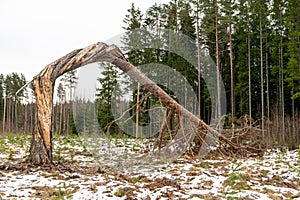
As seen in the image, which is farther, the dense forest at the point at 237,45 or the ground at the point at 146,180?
the dense forest at the point at 237,45

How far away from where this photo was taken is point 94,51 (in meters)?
6.21

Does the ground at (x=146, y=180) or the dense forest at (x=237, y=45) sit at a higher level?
the dense forest at (x=237, y=45)

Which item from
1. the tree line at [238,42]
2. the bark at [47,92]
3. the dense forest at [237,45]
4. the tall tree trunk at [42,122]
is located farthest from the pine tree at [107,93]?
the tall tree trunk at [42,122]

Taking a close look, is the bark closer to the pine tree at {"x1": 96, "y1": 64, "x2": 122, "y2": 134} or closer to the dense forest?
the pine tree at {"x1": 96, "y1": 64, "x2": 122, "y2": 134}

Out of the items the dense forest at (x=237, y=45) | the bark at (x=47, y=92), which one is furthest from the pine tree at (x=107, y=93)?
the bark at (x=47, y=92)

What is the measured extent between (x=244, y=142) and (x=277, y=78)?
1889 cm

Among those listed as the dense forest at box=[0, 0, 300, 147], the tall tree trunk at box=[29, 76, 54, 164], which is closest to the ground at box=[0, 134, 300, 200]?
the tall tree trunk at box=[29, 76, 54, 164]

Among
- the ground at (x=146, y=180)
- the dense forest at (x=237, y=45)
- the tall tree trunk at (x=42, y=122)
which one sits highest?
the dense forest at (x=237, y=45)

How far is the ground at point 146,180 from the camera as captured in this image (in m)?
4.18

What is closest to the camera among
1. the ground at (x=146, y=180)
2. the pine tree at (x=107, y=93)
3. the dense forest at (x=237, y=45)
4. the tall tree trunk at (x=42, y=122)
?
the ground at (x=146, y=180)

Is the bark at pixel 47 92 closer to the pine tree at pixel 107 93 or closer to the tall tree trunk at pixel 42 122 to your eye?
the tall tree trunk at pixel 42 122

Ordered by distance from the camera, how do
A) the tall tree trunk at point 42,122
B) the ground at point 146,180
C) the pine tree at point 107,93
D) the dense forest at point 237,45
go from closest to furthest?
the ground at point 146,180, the tall tree trunk at point 42,122, the pine tree at point 107,93, the dense forest at point 237,45

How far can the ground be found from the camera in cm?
418

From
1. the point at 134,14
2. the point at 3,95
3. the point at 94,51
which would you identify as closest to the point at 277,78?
the point at 134,14
